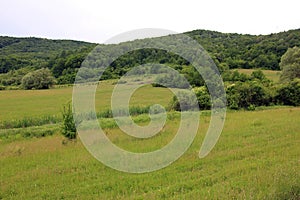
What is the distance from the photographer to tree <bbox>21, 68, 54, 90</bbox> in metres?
91.2

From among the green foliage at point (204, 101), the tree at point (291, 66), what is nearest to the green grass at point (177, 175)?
the green foliage at point (204, 101)

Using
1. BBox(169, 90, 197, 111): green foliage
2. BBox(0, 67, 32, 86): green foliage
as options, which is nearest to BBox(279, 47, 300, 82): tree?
BBox(169, 90, 197, 111): green foliage

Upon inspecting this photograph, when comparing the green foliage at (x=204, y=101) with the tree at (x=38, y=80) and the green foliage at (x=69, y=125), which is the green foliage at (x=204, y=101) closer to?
the green foliage at (x=69, y=125)

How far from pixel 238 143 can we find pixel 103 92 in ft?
180

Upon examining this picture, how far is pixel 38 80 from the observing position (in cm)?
9138

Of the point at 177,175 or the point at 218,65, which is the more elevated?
the point at 218,65

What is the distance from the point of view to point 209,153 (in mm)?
13648

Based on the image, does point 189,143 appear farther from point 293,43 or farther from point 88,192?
point 293,43

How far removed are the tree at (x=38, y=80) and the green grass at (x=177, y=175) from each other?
255 ft

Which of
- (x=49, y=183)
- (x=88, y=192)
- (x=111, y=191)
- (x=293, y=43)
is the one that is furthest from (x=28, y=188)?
(x=293, y=43)

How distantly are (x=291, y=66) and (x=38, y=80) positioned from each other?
211 feet

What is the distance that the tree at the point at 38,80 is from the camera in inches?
3590

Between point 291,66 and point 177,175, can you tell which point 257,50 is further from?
point 177,175

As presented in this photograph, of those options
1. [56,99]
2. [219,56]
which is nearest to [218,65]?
[219,56]
